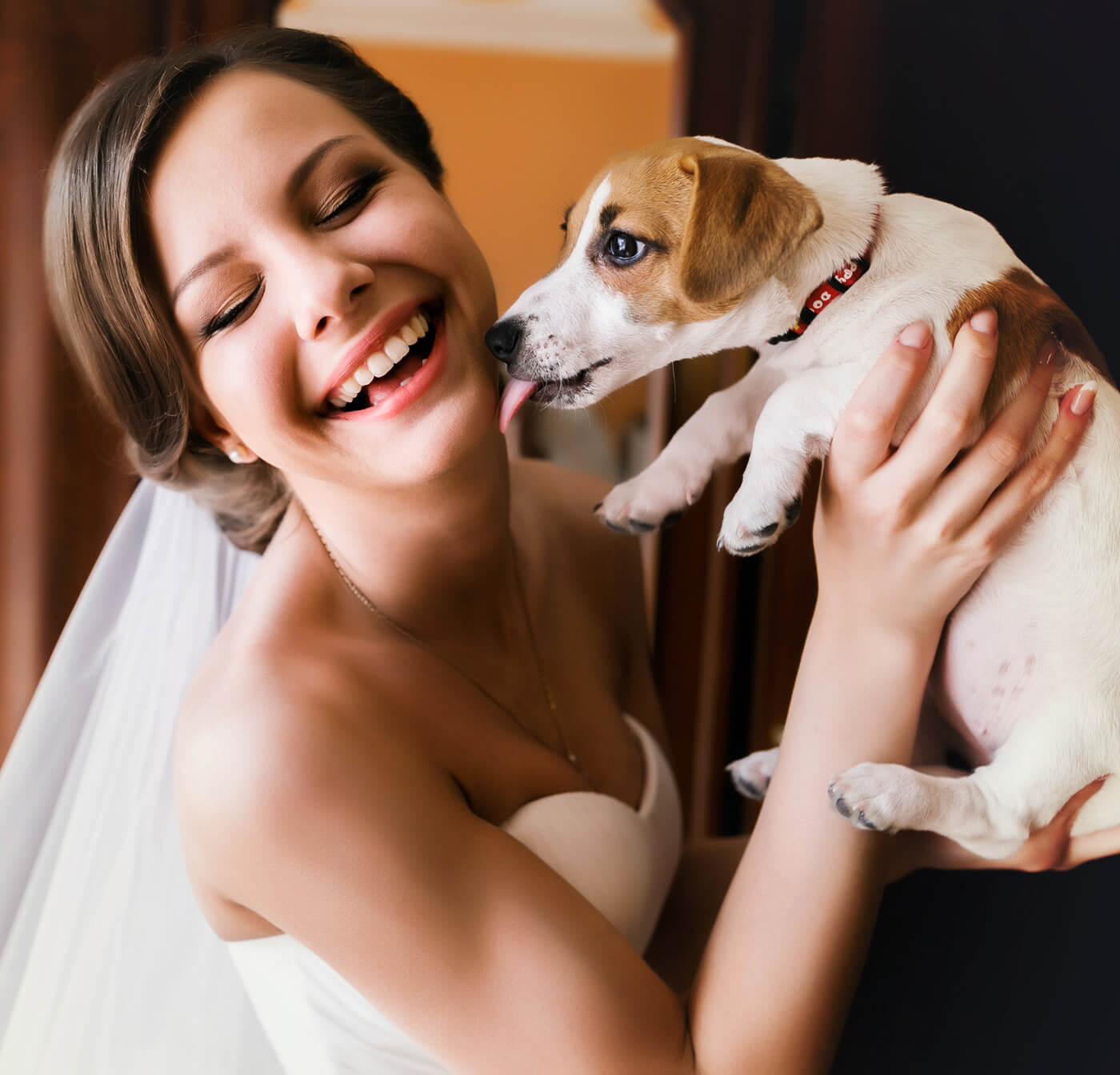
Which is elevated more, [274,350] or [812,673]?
[274,350]

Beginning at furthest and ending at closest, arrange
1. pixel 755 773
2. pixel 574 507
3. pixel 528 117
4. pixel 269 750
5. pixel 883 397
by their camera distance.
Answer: pixel 528 117, pixel 574 507, pixel 755 773, pixel 269 750, pixel 883 397

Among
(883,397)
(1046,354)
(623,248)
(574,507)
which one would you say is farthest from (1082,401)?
(574,507)

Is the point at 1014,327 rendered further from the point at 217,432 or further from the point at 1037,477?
the point at 217,432

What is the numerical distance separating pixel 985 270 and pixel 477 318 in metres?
0.45

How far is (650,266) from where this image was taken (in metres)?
0.71

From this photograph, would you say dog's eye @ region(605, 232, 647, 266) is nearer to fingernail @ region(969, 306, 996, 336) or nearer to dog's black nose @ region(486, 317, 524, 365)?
dog's black nose @ region(486, 317, 524, 365)

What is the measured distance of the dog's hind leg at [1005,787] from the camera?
0.68 meters

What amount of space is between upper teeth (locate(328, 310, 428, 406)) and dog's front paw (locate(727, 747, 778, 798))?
53cm

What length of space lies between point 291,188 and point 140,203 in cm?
16

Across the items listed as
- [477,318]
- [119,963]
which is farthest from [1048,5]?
[119,963]

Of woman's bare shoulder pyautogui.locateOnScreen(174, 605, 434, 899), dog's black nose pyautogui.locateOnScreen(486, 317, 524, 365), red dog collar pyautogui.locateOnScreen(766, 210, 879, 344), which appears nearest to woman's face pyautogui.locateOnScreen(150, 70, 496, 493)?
dog's black nose pyautogui.locateOnScreen(486, 317, 524, 365)

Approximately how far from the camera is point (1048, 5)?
0.90 m

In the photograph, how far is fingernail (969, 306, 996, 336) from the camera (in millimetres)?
639

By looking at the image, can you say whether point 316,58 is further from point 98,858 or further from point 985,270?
point 98,858
